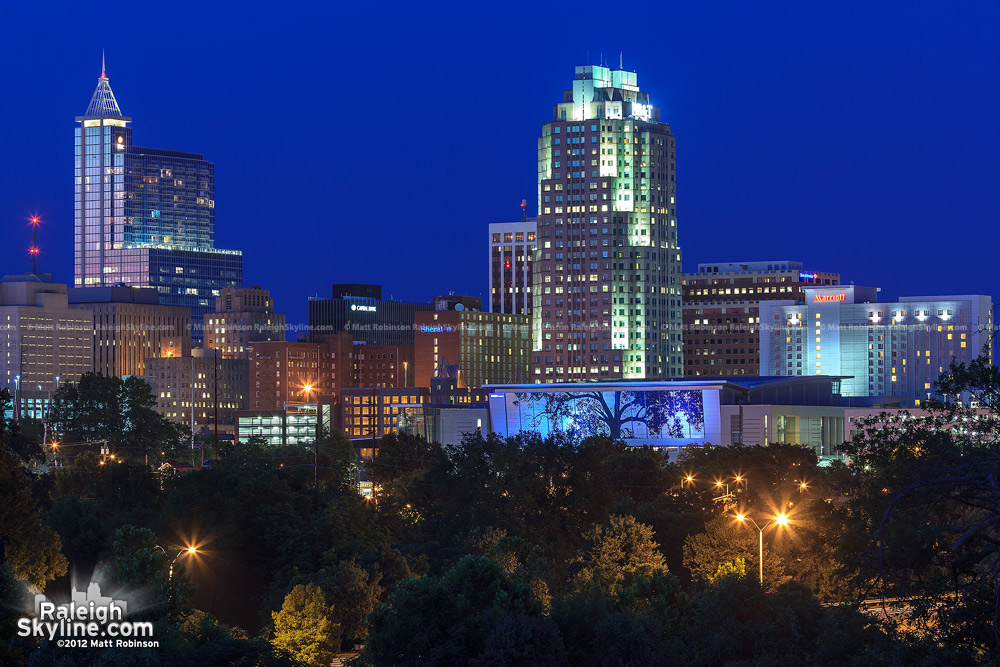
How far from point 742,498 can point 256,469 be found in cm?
4039

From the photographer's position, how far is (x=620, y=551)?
3482 inches

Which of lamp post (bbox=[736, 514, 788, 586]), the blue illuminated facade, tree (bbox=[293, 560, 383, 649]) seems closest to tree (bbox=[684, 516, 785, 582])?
lamp post (bbox=[736, 514, 788, 586])

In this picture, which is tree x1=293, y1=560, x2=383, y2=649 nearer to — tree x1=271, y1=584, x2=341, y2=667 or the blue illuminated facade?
tree x1=271, y1=584, x2=341, y2=667

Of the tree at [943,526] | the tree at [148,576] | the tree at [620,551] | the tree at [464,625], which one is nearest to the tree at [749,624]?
the tree at [464,625]

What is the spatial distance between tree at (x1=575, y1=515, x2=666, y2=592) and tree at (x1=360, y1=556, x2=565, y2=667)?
22.7m

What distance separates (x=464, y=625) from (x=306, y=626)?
17180 millimetres

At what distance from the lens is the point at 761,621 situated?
62469 millimetres

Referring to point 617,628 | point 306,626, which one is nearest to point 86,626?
point 306,626

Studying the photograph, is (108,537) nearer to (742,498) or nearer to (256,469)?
(256,469)

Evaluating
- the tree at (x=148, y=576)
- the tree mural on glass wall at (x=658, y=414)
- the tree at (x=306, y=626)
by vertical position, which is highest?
the tree mural on glass wall at (x=658, y=414)

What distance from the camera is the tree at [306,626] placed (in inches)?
2852

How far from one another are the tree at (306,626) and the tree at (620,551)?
17.3 metres

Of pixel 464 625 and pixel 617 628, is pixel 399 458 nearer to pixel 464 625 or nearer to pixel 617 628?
pixel 617 628

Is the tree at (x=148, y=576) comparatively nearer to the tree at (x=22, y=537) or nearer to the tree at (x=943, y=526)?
the tree at (x=22, y=537)
